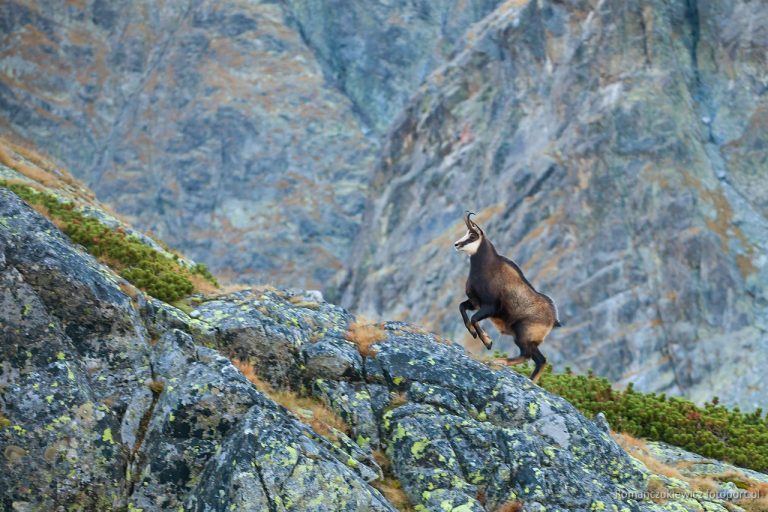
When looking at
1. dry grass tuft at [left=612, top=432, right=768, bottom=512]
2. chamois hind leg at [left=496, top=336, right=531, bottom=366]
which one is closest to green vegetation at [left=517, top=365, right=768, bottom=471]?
dry grass tuft at [left=612, top=432, right=768, bottom=512]

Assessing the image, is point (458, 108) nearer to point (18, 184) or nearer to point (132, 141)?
point (132, 141)

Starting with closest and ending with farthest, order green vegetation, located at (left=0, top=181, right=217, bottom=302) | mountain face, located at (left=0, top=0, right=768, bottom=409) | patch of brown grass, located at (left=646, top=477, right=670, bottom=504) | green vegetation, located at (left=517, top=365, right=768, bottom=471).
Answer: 1. patch of brown grass, located at (left=646, top=477, right=670, bottom=504)
2. green vegetation, located at (left=0, top=181, right=217, bottom=302)
3. green vegetation, located at (left=517, top=365, right=768, bottom=471)
4. mountain face, located at (left=0, top=0, right=768, bottom=409)

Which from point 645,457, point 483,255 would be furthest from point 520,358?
point 645,457

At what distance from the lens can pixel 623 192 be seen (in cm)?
6631

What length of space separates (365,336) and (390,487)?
3.76 meters

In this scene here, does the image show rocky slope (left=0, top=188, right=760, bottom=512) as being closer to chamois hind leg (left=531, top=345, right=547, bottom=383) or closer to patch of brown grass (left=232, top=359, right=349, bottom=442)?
patch of brown grass (left=232, top=359, right=349, bottom=442)

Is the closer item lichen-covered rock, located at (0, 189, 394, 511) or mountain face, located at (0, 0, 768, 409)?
lichen-covered rock, located at (0, 189, 394, 511)

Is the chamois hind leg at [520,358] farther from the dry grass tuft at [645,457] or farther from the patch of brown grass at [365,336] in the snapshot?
the dry grass tuft at [645,457]

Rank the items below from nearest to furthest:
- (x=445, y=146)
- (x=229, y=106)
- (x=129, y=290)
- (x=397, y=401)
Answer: (x=129, y=290) < (x=397, y=401) < (x=445, y=146) < (x=229, y=106)

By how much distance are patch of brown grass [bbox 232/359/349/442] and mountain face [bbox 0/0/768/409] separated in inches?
1679

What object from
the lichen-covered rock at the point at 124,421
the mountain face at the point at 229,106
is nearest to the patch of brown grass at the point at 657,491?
the lichen-covered rock at the point at 124,421

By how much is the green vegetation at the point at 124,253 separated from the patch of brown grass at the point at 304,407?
2.96m

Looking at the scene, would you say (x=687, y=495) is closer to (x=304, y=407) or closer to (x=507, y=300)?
(x=507, y=300)

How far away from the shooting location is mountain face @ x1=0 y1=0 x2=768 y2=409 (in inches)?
2442
